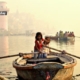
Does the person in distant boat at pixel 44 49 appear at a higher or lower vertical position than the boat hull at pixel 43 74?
higher

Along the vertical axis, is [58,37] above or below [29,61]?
below

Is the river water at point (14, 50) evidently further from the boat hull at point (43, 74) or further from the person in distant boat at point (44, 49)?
the boat hull at point (43, 74)

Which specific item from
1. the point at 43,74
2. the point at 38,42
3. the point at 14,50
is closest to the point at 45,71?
the point at 43,74

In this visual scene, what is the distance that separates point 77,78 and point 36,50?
341 cm

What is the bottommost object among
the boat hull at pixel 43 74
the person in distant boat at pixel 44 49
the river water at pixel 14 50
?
the river water at pixel 14 50

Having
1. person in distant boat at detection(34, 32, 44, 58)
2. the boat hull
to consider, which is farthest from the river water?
the boat hull

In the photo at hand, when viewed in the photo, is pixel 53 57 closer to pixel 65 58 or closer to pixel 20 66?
pixel 65 58

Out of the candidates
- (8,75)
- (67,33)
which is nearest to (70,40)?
(67,33)

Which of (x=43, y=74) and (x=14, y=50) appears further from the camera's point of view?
(x=14, y=50)

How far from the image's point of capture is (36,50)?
13.8 meters

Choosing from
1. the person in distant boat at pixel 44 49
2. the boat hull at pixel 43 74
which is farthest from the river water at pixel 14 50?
the boat hull at pixel 43 74

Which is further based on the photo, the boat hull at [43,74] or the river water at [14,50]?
the river water at [14,50]

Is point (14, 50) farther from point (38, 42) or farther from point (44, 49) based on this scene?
point (38, 42)

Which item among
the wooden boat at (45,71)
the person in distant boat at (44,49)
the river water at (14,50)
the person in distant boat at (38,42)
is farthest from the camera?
the river water at (14,50)
